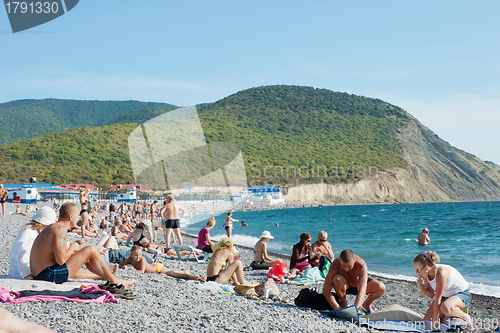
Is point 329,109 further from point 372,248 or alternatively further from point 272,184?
point 372,248

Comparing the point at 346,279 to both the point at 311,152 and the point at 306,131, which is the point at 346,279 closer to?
the point at 311,152

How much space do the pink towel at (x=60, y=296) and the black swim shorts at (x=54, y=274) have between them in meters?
0.27

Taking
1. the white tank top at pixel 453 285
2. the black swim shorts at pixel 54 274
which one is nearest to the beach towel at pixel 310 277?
the white tank top at pixel 453 285

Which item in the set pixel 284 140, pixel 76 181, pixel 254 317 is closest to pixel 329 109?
pixel 284 140

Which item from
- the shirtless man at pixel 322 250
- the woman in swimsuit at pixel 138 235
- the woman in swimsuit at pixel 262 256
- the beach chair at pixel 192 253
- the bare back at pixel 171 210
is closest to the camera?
the shirtless man at pixel 322 250

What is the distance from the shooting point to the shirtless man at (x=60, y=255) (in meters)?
4.09

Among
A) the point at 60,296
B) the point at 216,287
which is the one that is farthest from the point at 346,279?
the point at 60,296

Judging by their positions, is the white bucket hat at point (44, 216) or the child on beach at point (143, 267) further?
the child on beach at point (143, 267)

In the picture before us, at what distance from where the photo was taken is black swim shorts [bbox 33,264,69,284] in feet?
14.0

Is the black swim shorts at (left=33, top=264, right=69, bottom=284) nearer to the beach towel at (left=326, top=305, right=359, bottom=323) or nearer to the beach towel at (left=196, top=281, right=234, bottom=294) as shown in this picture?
the beach towel at (left=196, top=281, right=234, bottom=294)

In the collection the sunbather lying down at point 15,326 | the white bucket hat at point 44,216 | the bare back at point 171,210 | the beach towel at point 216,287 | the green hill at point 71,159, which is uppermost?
the green hill at point 71,159

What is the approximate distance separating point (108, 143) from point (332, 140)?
158 feet

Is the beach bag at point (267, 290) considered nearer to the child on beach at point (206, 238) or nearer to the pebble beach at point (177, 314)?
the pebble beach at point (177, 314)

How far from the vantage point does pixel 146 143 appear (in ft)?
33.7
